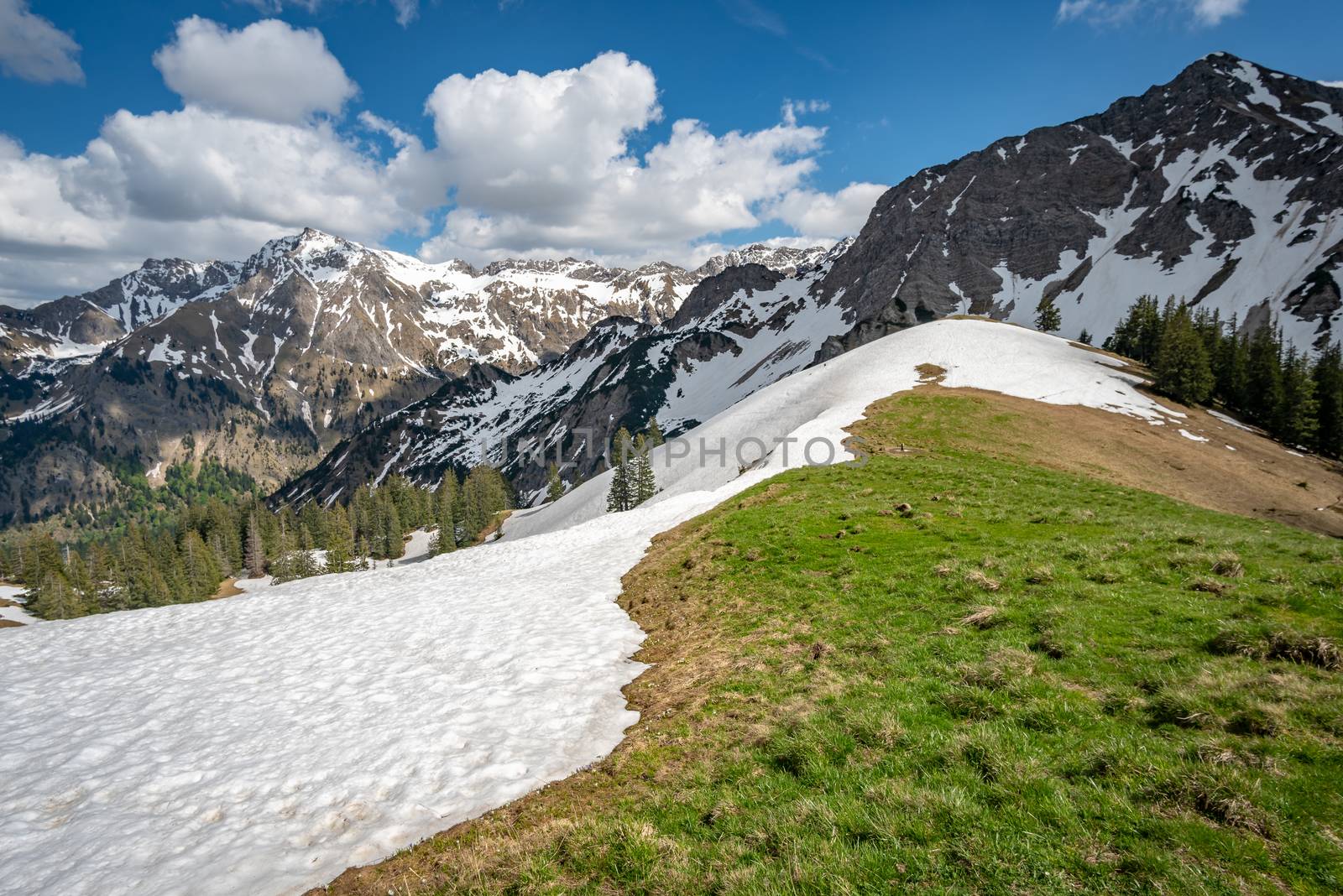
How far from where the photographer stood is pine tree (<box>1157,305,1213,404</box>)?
56.1 meters

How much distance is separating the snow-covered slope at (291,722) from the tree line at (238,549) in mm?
82920

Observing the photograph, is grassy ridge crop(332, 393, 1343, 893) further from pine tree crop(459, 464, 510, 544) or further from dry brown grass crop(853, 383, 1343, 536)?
pine tree crop(459, 464, 510, 544)

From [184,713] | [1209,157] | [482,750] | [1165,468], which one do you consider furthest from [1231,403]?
[1209,157]

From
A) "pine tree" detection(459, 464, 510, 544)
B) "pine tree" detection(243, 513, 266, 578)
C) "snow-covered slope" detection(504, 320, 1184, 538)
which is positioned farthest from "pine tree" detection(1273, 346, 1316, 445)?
"pine tree" detection(243, 513, 266, 578)

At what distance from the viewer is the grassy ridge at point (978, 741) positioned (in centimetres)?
584

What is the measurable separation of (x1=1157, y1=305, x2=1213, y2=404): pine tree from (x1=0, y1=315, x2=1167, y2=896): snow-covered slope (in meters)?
63.0

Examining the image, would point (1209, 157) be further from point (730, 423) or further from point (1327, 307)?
point (730, 423)

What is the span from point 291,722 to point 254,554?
12900 cm

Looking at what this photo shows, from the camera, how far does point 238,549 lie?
115 m

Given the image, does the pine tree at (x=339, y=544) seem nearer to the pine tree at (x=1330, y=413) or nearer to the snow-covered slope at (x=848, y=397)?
the snow-covered slope at (x=848, y=397)

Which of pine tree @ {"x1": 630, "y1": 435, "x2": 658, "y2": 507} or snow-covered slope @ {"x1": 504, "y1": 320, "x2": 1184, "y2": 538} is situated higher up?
snow-covered slope @ {"x1": 504, "y1": 320, "x2": 1184, "y2": 538}

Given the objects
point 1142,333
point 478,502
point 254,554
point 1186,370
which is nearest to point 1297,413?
point 1186,370

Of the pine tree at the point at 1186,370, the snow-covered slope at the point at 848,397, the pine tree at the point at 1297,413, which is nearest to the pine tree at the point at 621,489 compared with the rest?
the snow-covered slope at the point at 848,397

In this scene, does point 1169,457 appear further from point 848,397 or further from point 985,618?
point 985,618
